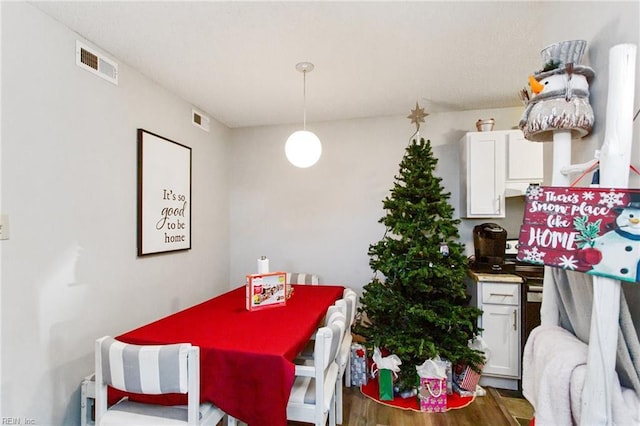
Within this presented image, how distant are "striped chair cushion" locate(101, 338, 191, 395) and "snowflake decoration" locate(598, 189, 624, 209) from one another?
1473 mm

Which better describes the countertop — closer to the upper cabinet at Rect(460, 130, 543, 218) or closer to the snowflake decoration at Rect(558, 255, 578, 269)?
the upper cabinet at Rect(460, 130, 543, 218)

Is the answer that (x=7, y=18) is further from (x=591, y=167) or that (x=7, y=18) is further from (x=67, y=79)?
(x=591, y=167)

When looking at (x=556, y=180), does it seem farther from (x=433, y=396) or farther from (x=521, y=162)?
(x=521, y=162)

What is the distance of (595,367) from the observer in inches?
28.4

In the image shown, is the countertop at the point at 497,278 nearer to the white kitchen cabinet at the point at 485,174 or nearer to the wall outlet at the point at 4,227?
the white kitchen cabinet at the point at 485,174

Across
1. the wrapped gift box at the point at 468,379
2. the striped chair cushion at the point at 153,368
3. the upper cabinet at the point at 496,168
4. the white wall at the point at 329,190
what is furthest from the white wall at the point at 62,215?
the upper cabinet at the point at 496,168

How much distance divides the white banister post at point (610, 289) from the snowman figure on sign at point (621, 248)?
0.10 feet

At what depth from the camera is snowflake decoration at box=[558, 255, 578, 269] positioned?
0.79 meters

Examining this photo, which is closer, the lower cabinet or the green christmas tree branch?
the green christmas tree branch

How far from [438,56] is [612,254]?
5.99ft

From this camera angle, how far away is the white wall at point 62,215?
1.53 m

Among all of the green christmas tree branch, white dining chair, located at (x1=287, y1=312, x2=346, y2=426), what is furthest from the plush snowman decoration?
the green christmas tree branch

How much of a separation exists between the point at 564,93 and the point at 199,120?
9.77 feet

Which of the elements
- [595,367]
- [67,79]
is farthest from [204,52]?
[595,367]
